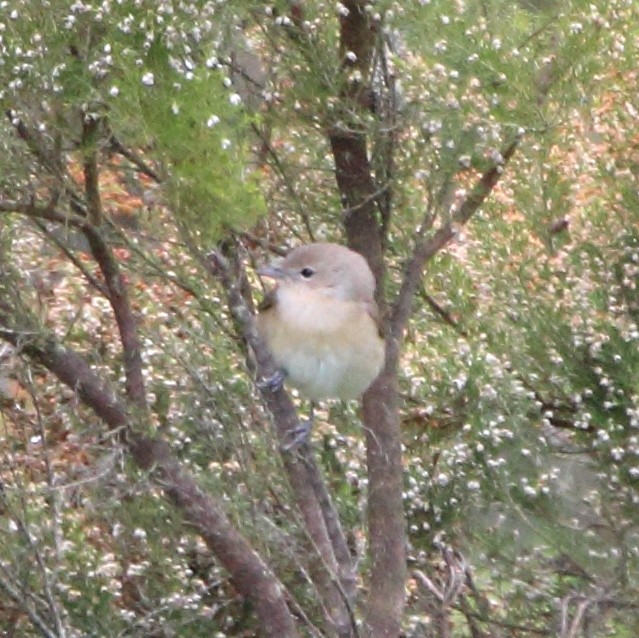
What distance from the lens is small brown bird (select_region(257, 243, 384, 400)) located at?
4.48m

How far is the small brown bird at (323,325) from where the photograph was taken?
4.48 metres

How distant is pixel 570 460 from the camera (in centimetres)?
541

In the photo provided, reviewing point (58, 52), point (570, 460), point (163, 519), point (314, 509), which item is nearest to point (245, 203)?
point (58, 52)

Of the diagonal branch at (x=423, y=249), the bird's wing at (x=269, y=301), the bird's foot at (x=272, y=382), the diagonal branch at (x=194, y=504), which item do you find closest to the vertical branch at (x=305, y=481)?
the bird's foot at (x=272, y=382)

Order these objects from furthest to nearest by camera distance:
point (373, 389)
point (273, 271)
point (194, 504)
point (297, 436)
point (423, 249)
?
1. point (373, 389)
2. point (423, 249)
3. point (273, 271)
4. point (194, 504)
5. point (297, 436)

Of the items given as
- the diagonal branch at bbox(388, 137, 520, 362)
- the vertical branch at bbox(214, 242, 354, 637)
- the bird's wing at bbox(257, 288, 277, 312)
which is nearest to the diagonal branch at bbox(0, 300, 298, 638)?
the vertical branch at bbox(214, 242, 354, 637)

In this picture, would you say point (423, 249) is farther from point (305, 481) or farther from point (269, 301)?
point (305, 481)

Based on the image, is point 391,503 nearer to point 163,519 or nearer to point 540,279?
point 163,519

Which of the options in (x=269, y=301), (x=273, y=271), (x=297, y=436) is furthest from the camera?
(x=269, y=301)

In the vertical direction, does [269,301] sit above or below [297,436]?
above

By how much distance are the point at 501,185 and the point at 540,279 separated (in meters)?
0.39

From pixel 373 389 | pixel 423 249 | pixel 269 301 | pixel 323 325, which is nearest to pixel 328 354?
pixel 323 325

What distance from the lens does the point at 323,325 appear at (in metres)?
4.54

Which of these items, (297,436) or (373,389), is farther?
(373,389)
